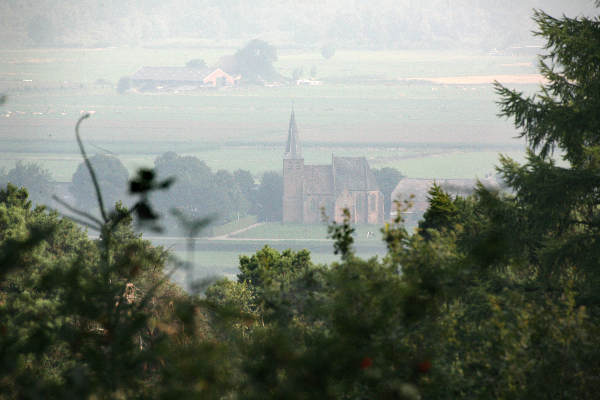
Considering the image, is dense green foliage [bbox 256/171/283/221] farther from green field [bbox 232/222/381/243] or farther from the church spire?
the church spire

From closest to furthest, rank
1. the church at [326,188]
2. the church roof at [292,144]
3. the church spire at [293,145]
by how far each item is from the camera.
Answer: the church roof at [292,144] < the church spire at [293,145] < the church at [326,188]

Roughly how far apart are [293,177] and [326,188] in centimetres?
724

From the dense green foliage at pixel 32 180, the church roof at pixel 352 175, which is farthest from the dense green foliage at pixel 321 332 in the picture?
the dense green foliage at pixel 32 180

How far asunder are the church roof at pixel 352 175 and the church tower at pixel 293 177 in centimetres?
768

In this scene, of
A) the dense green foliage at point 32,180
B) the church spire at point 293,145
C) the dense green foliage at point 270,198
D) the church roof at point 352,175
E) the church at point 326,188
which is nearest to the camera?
the church spire at point 293,145

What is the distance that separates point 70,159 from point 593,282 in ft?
644

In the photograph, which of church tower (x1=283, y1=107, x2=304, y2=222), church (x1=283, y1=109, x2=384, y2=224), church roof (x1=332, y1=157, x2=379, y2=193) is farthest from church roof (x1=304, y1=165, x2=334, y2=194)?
church roof (x1=332, y1=157, x2=379, y2=193)

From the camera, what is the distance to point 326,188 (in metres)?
140

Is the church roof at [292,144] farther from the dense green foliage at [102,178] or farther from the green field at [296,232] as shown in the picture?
the dense green foliage at [102,178]

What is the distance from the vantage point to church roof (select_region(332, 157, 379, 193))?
136 m

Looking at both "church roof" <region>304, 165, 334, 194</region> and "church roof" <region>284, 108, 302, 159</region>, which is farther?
"church roof" <region>304, 165, 334, 194</region>

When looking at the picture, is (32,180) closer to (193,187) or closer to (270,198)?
(193,187)

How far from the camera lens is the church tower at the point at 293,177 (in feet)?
442

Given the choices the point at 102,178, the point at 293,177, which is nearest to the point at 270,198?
the point at 293,177
